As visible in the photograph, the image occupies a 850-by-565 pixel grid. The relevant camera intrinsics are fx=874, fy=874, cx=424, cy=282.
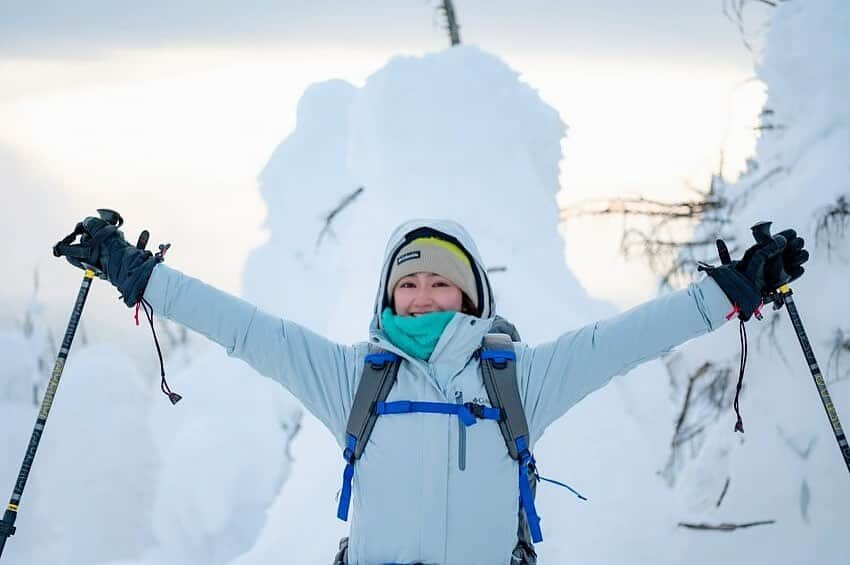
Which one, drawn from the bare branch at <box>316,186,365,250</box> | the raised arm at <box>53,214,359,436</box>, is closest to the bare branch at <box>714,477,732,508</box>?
the raised arm at <box>53,214,359,436</box>

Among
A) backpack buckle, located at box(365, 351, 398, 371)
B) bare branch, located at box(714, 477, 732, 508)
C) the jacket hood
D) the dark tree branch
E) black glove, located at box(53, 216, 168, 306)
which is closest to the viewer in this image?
backpack buckle, located at box(365, 351, 398, 371)

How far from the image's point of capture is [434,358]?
3000 millimetres

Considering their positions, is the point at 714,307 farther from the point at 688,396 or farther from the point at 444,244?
the point at 688,396

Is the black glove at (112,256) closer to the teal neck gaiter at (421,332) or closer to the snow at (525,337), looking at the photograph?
the teal neck gaiter at (421,332)

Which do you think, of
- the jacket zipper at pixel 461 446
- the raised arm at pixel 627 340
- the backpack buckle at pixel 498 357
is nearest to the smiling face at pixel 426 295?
the backpack buckle at pixel 498 357

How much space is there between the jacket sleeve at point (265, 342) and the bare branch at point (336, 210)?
5.06 meters

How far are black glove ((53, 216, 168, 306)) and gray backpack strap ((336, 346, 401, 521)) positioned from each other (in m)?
0.88

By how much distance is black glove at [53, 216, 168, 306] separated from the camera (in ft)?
10.2

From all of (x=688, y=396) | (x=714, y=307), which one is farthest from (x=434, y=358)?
(x=688, y=396)

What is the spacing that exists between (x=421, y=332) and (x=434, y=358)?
100 mm

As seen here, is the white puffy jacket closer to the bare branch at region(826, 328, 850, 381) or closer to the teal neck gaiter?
the teal neck gaiter

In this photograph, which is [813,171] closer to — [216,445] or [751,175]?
[751,175]

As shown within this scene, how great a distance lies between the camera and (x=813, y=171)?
5.98 m

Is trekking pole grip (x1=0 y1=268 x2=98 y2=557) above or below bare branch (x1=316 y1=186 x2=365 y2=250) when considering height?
below
